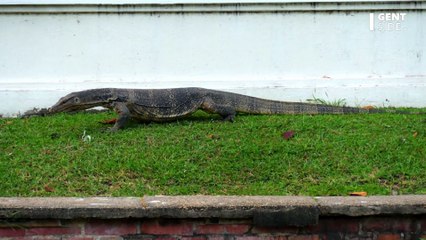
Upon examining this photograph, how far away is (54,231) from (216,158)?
1.93 metres

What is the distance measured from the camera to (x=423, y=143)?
697 centimetres

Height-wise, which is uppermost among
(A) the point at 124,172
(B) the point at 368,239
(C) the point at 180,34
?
(C) the point at 180,34

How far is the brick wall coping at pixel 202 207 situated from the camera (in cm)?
498

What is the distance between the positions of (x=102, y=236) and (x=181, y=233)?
0.56 meters

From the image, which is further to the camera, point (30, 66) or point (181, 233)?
point (30, 66)

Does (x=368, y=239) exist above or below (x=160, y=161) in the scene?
below

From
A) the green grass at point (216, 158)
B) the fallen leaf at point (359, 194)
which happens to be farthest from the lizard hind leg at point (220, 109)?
the fallen leaf at point (359, 194)

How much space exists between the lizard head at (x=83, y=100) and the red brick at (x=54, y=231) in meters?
2.71

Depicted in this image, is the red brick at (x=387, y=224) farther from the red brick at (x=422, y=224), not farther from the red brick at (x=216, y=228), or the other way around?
the red brick at (x=216, y=228)

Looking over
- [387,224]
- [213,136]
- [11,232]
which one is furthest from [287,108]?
[11,232]

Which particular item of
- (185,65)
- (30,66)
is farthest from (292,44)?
(30,66)

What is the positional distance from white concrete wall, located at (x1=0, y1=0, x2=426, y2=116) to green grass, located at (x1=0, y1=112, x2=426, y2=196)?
120cm

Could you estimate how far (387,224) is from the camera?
5.25 metres

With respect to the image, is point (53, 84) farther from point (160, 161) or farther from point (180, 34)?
point (160, 161)
